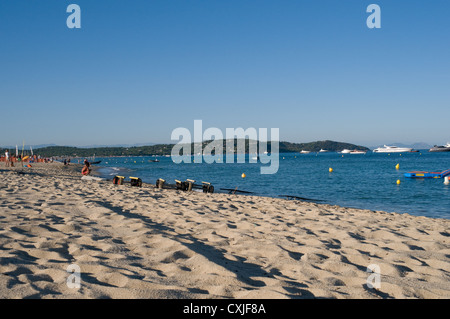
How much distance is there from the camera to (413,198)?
763 inches

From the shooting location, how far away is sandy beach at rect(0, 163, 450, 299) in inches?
131

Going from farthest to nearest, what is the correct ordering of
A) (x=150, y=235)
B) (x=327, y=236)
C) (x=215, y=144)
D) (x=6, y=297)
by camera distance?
(x=215, y=144), (x=327, y=236), (x=150, y=235), (x=6, y=297)

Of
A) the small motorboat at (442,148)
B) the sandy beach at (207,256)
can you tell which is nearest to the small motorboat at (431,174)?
the sandy beach at (207,256)

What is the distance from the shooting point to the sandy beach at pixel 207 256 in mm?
3332

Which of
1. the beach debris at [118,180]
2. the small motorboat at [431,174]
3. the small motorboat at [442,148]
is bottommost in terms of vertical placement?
the small motorboat at [431,174]

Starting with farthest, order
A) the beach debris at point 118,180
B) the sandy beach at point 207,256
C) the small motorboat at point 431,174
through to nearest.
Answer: the small motorboat at point 431,174
the beach debris at point 118,180
the sandy beach at point 207,256

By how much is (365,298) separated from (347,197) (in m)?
18.6

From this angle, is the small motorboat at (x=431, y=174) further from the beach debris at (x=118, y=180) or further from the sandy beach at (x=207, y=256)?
the beach debris at (x=118, y=180)

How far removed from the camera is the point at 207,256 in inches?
176

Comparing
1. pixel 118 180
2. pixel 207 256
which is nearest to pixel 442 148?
pixel 118 180

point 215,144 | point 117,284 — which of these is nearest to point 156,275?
point 117,284

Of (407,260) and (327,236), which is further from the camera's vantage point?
(327,236)
